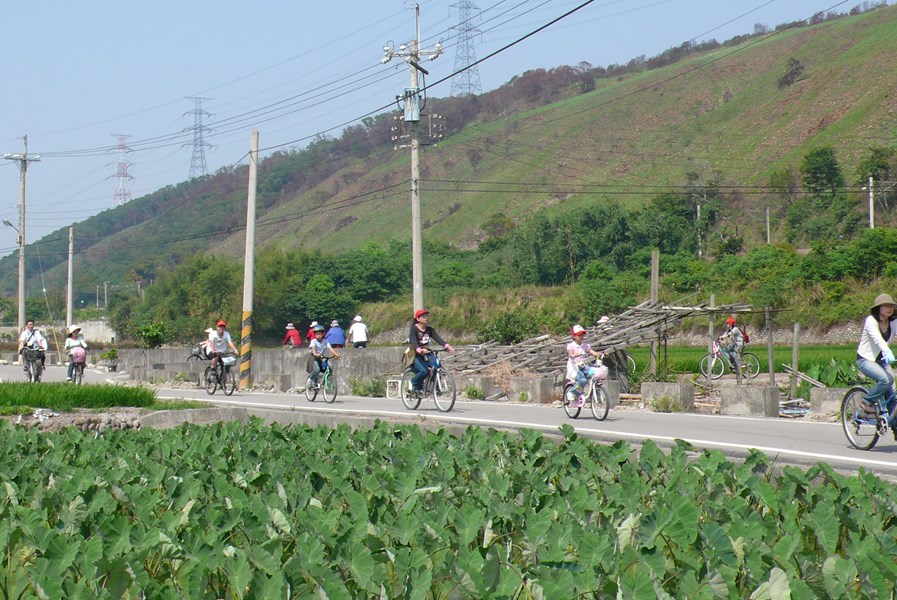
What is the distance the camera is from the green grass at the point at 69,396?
50.8ft

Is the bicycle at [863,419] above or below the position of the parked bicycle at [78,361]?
below

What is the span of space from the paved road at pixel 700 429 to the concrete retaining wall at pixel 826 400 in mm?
696

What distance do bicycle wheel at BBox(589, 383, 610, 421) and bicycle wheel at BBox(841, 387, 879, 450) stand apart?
16.8ft

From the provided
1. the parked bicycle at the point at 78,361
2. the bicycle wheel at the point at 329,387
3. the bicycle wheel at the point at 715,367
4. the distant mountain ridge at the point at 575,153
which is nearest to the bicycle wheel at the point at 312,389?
the bicycle wheel at the point at 329,387

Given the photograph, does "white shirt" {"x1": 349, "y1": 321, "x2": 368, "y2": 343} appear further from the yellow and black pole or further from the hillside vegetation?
the hillside vegetation

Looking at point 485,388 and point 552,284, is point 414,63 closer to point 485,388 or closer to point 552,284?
point 485,388

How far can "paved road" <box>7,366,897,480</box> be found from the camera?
11.4 meters

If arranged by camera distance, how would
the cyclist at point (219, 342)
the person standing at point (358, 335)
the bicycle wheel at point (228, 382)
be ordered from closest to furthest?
the cyclist at point (219, 342) → the bicycle wheel at point (228, 382) → the person standing at point (358, 335)

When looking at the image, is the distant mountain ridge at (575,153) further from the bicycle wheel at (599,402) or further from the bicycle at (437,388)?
the bicycle wheel at (599,402)

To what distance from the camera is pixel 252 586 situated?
426cm

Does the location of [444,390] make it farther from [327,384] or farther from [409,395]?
[327,384]

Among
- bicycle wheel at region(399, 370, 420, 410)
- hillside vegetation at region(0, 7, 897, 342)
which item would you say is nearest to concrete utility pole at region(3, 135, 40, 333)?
hillside vegetation at region(0, 7, 897, 342)

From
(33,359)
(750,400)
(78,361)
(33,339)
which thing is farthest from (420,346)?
(33,339)

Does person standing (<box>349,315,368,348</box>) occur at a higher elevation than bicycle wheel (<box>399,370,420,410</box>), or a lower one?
higher
